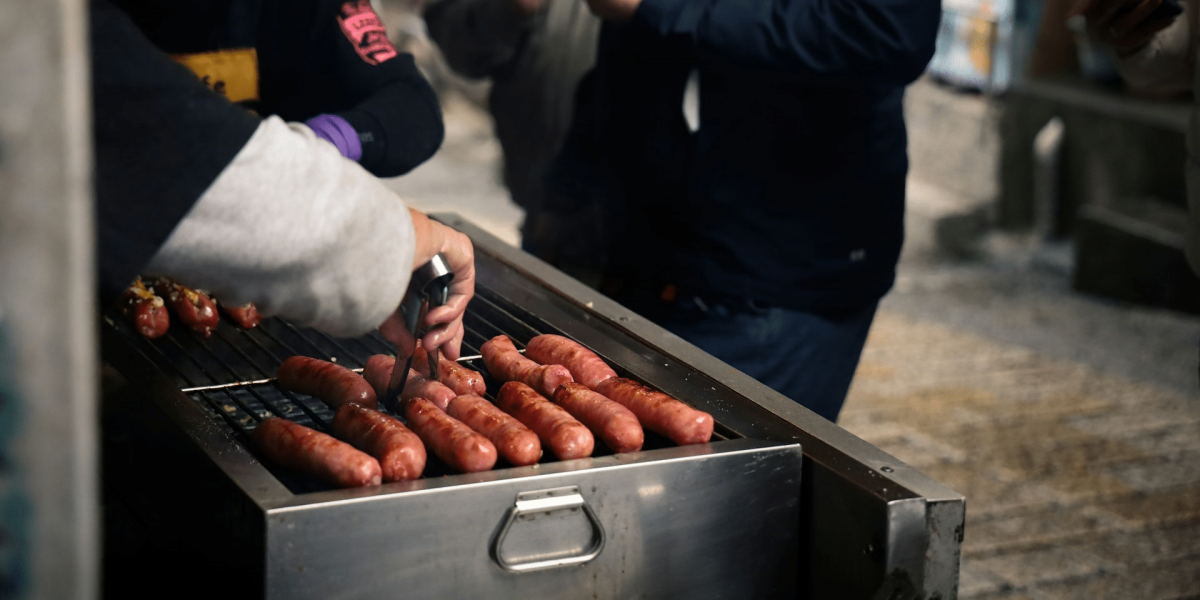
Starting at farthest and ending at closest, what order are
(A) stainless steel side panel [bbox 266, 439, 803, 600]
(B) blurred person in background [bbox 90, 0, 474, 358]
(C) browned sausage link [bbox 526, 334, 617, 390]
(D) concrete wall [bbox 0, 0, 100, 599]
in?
(C) browned sausage link [bbox 526, 334, 617, 390] < (A) stainless steel side panel [bbox 266, 439, 803, 600] < (B) blurred person in background [bbox 90, 0, 474, 358] < (D) concrete wall [bbox 0, 0, 100, 599]

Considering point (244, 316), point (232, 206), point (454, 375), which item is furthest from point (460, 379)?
point (232, 206)

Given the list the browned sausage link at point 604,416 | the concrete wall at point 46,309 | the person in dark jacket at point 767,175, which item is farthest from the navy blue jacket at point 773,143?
the concrete wall at point 46,309

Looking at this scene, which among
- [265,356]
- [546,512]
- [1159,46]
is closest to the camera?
[546,512]

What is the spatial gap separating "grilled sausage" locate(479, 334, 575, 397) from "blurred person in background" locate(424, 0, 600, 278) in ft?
5.11

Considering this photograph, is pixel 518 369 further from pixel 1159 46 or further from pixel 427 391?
pixel 1159 46

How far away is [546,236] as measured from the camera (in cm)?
411

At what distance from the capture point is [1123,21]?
285cm

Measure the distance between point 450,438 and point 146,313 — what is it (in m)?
1.12

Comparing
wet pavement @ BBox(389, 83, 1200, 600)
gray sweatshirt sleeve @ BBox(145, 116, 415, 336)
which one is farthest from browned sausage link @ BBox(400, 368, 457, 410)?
wet pavement @ BBox(389, 83, 1200, 600)

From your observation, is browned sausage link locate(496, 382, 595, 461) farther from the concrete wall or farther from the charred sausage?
the concrete wall

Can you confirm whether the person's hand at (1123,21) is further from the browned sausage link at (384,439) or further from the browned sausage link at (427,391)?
the browned sausage link at (384,439)

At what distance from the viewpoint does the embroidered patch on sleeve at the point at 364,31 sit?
119 inches

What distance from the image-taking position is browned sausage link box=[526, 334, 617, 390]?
2268 millimetres

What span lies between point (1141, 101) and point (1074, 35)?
83 centimetres
